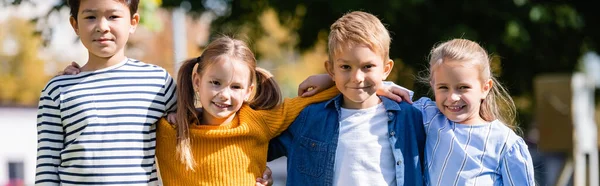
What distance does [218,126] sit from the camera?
141 inches

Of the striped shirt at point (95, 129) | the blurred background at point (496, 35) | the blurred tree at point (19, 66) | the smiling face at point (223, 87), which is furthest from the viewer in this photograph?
the blurred tree at point (19, 66)

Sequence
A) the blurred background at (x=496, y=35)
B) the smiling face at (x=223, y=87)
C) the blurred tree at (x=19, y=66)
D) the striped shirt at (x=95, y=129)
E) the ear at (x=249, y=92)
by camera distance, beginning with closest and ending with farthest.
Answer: the striped shirt at (x=95, y=129), the smiling face at (x=223, y=87), the ear at (x=249, y=92), the blurred background at (x=496, y=35), the blurred tree at (x=19, y=66)

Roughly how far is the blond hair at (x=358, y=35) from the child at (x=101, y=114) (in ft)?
2.53

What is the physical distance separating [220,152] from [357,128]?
23.0 inches

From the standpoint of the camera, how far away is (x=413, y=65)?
9.75 m

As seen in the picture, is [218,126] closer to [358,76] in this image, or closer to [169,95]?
[169,95]

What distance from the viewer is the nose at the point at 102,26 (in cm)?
344

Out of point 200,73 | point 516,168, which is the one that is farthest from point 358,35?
point 516,168

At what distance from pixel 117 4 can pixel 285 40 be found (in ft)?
26.5

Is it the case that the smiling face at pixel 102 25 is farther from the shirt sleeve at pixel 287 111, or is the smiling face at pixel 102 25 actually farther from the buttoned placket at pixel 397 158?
the buttoned placket at pixel 397 158

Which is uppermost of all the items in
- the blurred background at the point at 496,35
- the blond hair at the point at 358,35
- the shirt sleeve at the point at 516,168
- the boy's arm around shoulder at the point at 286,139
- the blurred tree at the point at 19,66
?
the blurred tree at the point at 19,66

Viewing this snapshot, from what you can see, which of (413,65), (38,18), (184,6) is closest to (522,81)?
(413,65)

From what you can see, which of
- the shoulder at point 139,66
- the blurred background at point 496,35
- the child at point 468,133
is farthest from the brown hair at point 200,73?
the blurred background at point 496,35

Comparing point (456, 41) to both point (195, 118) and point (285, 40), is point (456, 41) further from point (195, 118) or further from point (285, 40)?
point (285, 40)
